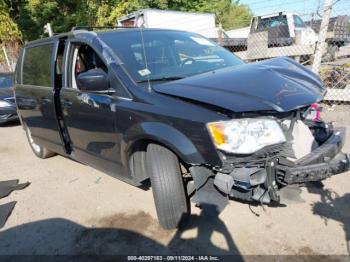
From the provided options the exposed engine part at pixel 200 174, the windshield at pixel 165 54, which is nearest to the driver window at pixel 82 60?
the windshield at pixel 165 54

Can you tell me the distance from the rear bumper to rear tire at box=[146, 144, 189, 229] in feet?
2.85

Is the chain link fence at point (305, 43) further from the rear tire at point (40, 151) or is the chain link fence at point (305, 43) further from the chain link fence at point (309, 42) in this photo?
the rear tire at point (40, 151)

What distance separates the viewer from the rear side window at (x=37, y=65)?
166 inches

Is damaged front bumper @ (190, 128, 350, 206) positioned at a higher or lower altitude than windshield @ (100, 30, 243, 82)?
lower

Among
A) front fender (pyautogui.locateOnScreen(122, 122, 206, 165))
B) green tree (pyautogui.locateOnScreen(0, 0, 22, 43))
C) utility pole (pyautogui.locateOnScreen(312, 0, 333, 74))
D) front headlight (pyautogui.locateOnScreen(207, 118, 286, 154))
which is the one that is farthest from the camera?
green tree (pyautogui.locateOnScreen(0, 0, 22, 43))

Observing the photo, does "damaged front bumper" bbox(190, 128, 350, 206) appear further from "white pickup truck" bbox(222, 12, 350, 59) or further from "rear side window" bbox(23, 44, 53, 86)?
"white pickup truck" bbox(222, 12, 350, 59)

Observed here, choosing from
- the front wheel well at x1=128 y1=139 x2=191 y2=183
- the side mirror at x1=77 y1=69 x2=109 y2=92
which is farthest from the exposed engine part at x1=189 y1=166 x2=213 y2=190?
the side mirror at x1=77 y1=69 x2=109 y2=92

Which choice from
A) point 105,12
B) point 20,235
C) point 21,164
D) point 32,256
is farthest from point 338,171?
point 105,12

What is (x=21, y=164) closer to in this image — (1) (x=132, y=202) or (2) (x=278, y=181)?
(1) (x=132, y=202)

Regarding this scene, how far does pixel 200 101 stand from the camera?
97.0 inches

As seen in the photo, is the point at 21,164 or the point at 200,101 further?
the point at 21,164

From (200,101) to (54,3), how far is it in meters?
20.1

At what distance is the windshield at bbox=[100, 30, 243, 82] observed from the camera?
10.4 ft

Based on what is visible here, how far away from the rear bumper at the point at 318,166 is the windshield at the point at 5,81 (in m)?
9.09
